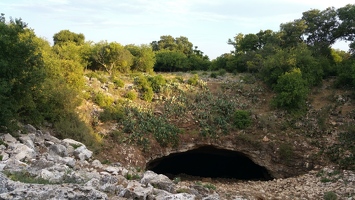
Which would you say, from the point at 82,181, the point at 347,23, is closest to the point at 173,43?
the point at 347,23

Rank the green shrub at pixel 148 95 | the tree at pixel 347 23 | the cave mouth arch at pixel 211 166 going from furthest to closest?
the tree at pixel 347 23 → the cave mouth arch at pixel 211 166 → the green shrub at pixel 148 95

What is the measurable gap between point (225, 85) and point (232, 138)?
657cm

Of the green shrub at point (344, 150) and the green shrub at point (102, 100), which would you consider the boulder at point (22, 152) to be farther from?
the green shrub at point (344, 150)

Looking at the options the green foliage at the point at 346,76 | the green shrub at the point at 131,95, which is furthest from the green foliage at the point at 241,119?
the green foliage at the point at 346,76

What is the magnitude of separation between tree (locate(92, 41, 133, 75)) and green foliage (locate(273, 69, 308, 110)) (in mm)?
14096

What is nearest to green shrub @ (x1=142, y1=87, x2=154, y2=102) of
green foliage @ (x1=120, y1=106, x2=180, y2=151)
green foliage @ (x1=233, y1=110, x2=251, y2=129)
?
green foliage @ (x1=120, y1=106, x2=180, y2=151)

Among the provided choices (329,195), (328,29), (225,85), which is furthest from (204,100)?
(328,29)

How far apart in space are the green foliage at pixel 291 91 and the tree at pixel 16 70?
55.8 feet

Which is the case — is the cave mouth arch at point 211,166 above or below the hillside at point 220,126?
below

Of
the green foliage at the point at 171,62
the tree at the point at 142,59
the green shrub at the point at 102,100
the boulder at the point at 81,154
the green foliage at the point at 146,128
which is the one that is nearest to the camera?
the boulder at the point at 81,154

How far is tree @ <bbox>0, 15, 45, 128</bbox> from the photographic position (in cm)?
1327

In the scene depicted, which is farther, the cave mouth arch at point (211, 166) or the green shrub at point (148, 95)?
the cave mouth arch at point (211, 166)

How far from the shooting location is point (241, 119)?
24484mm

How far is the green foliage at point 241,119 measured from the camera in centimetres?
2428
